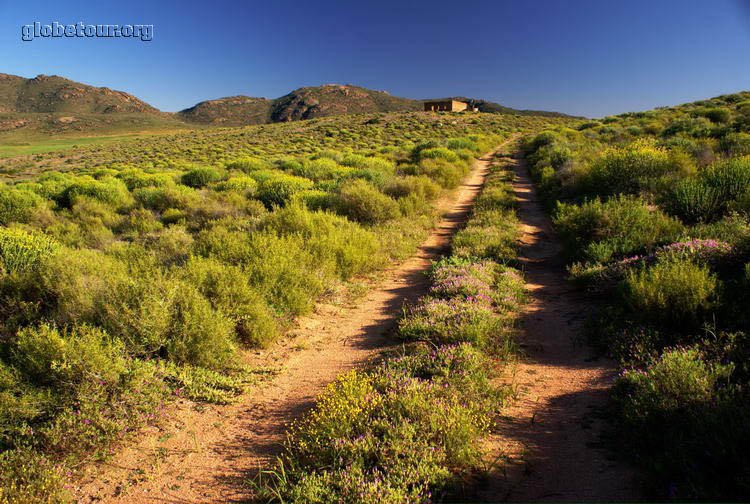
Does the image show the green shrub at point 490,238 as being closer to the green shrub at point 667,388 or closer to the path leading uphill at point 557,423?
the path leading uphill at point 557,423

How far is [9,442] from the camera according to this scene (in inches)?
110

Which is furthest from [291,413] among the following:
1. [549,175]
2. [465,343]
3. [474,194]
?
[549,175]

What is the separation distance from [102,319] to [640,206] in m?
9.17

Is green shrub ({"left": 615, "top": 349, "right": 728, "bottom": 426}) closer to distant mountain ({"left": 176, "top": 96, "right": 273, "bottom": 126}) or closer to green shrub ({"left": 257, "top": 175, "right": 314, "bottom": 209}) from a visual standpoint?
green shrub ({"left": 257, "top": 175, "right": 314, "bottom": 209})

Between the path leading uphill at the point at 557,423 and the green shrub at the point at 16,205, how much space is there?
54.4 ft

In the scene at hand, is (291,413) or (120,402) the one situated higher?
(120,402)

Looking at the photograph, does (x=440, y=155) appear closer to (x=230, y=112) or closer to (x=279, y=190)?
(x=279, y=190)

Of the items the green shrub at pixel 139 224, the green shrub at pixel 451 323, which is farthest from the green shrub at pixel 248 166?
the green shrub at pixel 451 323

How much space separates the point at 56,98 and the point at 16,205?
131 m

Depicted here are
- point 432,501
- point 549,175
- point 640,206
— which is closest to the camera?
point 432,501

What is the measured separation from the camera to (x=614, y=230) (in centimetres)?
682

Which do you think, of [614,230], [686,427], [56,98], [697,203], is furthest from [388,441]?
[56,98]

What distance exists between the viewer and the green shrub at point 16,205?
492 inches

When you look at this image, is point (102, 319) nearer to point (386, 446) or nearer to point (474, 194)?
point (386, 446)
